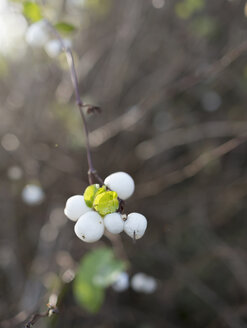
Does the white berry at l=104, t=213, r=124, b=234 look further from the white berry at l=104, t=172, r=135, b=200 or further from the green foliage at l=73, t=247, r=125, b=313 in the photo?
the green foliage at l=73, t=247, r=125, b=313

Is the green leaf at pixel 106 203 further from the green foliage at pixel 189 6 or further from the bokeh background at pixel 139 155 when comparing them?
the green foliage at pixel 189 6

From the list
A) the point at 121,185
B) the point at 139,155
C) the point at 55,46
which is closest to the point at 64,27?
the point at 55,46

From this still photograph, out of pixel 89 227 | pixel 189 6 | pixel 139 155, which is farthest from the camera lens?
pixel 139 155

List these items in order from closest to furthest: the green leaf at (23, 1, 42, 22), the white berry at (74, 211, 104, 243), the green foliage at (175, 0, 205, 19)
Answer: the white berry at (74, 211, 104, 243) < the green leaf at (23, 1, 42, 22) < the green foliage at (175, 0, 205, 19)

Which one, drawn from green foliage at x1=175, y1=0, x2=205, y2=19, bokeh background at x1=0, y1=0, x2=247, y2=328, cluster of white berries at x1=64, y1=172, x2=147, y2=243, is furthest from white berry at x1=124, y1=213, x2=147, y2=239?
green foliage at x1=175, y1=0, x2=205, y2=19

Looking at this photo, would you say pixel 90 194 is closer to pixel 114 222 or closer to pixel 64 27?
pixel 114 222

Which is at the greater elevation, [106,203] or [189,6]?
[189,6]

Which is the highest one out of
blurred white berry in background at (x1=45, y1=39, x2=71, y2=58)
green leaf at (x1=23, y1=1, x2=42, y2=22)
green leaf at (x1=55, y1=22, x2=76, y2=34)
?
green leaf at (x1=55, y1=22, x2=76, y2=34)

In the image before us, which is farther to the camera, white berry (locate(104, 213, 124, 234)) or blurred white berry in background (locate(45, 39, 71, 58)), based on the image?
blurred white berry in background (locate(45, 39, 71, 58))
